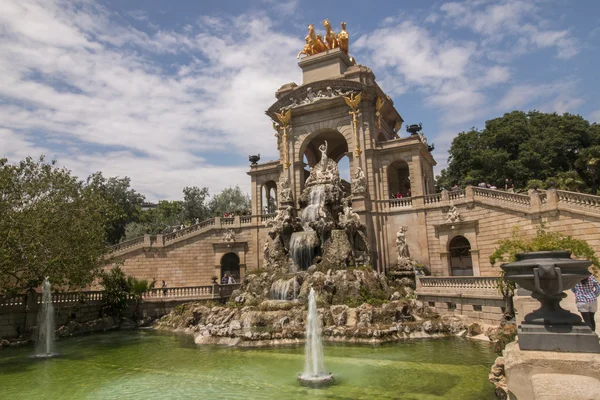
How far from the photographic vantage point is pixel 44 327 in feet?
64.7

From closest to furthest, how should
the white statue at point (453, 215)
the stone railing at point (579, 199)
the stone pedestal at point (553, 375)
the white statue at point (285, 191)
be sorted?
the stone pedestal at point (553, 375) < the stone railing at point (579, 199) < the white statue at point (453, 215) < the white statue at point (285, 191)

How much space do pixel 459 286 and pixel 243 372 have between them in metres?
11.0

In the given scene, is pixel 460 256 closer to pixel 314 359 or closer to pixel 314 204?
pixel 314 204

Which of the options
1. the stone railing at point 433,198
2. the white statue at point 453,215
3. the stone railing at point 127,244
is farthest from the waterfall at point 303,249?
the stone railing at point 127,244

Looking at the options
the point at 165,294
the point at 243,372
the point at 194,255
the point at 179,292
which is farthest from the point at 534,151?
the point at 243,372

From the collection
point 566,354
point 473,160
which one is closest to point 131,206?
point 473,160

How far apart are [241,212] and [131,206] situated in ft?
65.0

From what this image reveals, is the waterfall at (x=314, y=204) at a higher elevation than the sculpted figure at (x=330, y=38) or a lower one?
lower

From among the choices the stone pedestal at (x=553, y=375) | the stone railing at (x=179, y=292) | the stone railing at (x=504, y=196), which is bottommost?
the stone pedestal at (x=553, y=375)

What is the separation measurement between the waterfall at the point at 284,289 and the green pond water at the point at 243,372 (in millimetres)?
5265

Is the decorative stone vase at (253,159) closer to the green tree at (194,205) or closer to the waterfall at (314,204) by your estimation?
the waterfall at (314,204)

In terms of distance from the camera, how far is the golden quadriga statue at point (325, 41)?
32.2 metres

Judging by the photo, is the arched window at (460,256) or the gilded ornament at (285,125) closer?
the arched window at (460,256)

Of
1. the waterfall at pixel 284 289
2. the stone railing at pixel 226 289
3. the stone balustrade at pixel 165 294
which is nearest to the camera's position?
the waterfall at pixel 284 289
